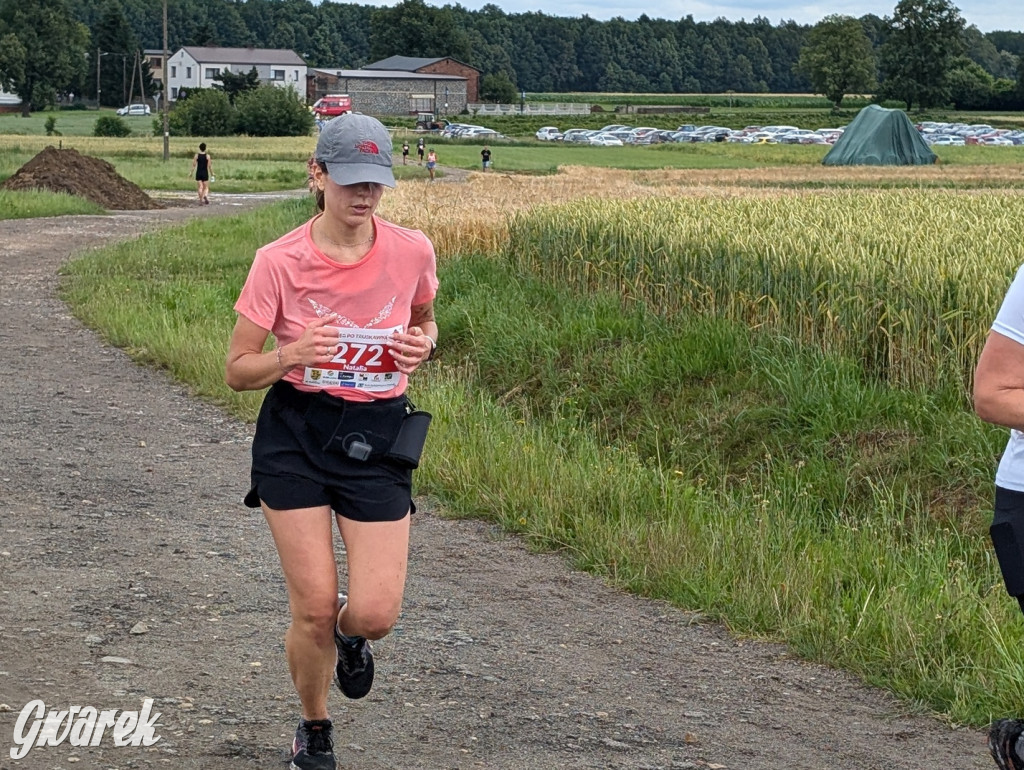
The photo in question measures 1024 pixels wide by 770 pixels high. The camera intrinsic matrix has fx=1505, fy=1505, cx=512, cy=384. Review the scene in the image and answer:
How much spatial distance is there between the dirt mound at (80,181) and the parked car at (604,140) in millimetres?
64115

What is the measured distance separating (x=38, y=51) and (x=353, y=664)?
14767cm

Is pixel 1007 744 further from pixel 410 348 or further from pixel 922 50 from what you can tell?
pixel 922 50

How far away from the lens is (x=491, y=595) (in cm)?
671

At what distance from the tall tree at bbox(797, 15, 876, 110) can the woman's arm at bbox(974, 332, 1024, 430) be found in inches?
6127

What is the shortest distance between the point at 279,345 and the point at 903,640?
9.14 feet

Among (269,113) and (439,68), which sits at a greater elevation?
(439,68)

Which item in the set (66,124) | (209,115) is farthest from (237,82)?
(209,115)

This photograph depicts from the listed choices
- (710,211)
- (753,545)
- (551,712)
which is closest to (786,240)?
(710,211)

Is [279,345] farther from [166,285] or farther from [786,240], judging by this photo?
[166,285]

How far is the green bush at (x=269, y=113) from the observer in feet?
319

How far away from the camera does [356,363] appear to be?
4.39 metres

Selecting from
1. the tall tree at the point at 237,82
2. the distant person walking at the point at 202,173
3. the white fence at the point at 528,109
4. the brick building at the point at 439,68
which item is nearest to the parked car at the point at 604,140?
the tall tree at the point at 237,82

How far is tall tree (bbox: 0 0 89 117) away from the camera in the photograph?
5517 inches

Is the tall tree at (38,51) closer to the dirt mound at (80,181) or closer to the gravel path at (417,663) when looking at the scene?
the dirt mound at (80,181)
